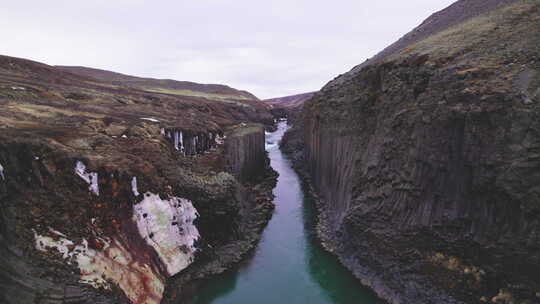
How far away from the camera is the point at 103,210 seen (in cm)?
989


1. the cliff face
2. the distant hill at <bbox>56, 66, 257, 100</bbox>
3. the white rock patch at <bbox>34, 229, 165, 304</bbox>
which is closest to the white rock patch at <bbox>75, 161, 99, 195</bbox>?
the white rock patch at <bbox>34, 229, 165, 304</bbox>

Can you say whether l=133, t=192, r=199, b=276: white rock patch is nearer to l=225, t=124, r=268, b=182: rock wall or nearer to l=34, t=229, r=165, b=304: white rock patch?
l=34, t=229, r=165, b=304: white rock patch

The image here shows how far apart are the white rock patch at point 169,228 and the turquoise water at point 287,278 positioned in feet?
5.33

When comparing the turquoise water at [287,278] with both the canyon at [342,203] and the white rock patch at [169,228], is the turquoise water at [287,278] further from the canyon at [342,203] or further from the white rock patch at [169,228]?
the white rock patch at [169,228]

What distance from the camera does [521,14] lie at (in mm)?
11844

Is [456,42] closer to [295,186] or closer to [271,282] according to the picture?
[271,282]

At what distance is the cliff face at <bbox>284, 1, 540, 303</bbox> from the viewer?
828 centimetres

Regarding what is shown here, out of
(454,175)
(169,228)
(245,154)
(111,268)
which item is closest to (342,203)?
(454,175)

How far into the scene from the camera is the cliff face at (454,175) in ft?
27.2

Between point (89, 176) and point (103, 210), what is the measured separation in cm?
128

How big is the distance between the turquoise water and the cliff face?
849 mm

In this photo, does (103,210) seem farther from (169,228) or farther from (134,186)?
(169,228)

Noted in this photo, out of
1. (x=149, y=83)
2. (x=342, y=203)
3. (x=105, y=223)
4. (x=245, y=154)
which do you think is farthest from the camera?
(x=149, y=83)

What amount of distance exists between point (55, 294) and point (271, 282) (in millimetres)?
7904
